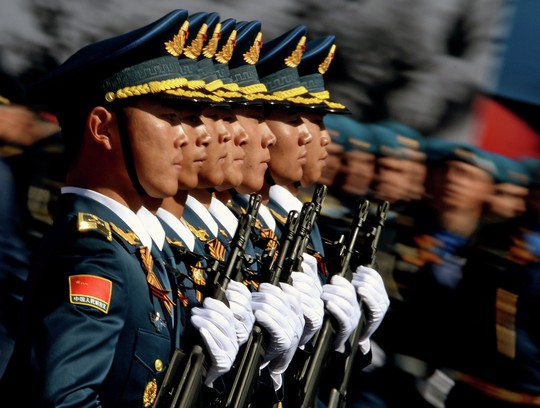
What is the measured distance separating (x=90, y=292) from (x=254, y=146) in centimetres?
176

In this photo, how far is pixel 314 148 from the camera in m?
5.88

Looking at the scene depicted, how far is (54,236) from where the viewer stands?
3.92 meters

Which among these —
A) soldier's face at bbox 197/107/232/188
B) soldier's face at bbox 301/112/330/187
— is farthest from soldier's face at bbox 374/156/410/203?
soldier's face at bbox 197/107/232/188

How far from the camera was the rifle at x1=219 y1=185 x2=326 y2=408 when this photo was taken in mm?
4488

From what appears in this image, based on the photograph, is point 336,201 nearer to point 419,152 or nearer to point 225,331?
point 419,152

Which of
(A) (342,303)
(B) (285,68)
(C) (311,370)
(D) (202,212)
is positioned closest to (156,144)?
(D) (202,212)

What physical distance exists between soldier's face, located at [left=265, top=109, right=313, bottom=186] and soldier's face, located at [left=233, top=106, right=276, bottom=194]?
0.29 m

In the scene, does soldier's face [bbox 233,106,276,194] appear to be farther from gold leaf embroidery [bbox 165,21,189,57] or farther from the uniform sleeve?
the uniform sleeve

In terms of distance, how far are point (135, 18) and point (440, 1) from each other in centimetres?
172

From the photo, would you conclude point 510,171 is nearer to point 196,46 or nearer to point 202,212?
point 202,212

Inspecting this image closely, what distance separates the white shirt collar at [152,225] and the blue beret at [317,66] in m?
1.91

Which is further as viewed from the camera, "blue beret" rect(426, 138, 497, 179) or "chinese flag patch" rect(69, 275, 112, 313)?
"blue beret" rect(426, 138, 497, 179)

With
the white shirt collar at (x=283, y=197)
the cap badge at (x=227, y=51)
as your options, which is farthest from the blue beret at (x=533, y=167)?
the cap badge at (x=227, y=51)

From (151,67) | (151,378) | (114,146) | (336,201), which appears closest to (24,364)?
(151,378)
